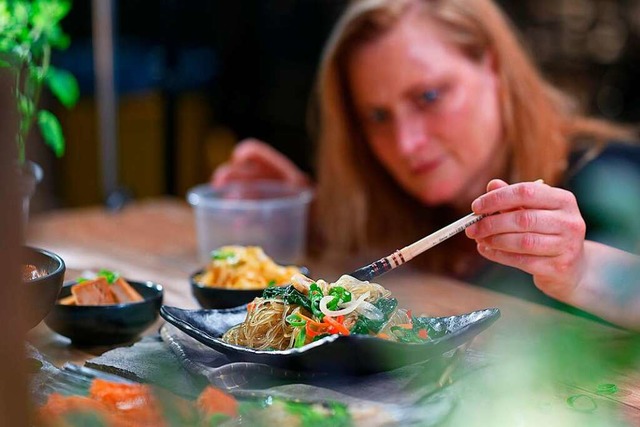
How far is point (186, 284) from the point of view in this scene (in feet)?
5.88

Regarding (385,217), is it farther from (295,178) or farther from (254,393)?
(254,393)

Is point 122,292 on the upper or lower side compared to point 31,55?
lower

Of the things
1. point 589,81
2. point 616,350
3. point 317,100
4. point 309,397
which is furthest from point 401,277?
point 589,81

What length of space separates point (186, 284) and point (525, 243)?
Answer: 0.79 m

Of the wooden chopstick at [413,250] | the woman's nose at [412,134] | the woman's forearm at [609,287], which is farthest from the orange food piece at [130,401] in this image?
the woman's nose at [412,134]

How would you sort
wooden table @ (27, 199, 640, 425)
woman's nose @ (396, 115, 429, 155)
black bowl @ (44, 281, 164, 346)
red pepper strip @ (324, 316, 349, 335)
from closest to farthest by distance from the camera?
red pepper strip @ (324, 316, 349, 335)
wooden table @ (27, 199, 640, 425)
black bowl @ (44, 281, 164, 346)
woman's nose @ (396, 115, 429, 155)

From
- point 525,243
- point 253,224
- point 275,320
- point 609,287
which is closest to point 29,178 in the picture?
point 253,224

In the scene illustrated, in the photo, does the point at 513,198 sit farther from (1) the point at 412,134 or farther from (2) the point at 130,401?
(1) the point at 412,134

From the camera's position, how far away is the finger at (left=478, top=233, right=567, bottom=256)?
1.29 meters

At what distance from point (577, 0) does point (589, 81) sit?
0.46m

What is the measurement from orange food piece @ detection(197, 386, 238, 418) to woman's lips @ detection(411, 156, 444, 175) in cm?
112

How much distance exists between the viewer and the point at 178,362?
1157mm

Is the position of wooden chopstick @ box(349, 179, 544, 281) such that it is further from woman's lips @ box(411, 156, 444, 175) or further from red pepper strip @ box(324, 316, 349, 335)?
woman's lips @ box(411, 156, 444, 175)

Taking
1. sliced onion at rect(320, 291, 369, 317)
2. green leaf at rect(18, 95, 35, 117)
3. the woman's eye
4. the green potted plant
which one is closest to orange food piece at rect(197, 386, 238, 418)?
sliced onion at rect(320, 291, 369, 317)
